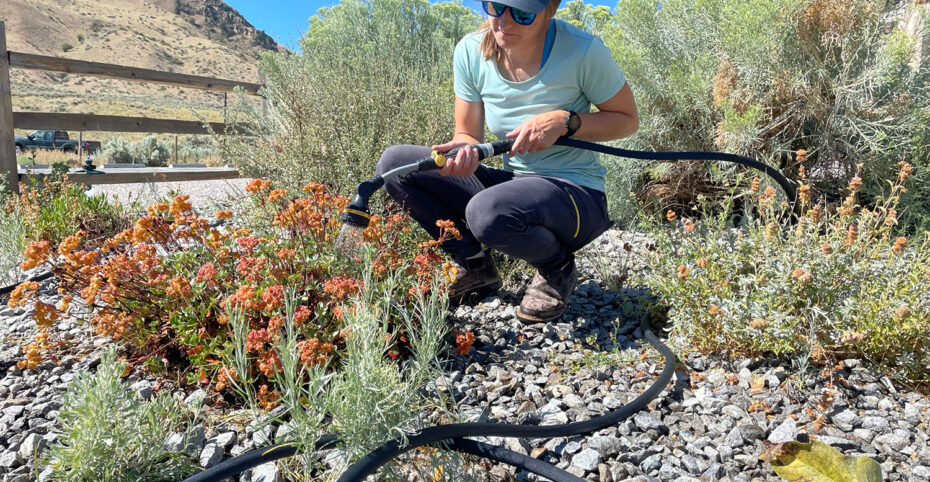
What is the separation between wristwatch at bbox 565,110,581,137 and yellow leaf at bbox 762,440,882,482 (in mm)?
1363

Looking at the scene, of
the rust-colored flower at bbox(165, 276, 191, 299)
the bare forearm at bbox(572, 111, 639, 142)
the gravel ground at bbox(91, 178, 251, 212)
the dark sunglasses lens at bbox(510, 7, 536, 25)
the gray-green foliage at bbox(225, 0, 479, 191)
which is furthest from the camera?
the gravel ground at bbox(91, 178, 251, 212)

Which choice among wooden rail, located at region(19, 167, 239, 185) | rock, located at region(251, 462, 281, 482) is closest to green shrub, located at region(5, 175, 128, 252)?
wooden rail, located at region(19, 167, 239, 185)

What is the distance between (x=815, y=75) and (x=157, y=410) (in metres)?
4.05

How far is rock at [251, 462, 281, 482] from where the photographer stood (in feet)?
5.30

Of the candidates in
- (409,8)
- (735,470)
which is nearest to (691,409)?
(735,470)

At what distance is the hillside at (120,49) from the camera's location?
164ft

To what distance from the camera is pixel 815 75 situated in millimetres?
3869

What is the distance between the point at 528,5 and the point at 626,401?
1.44 m

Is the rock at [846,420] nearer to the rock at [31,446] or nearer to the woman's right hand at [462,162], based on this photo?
the woman's right hand at [462,162]

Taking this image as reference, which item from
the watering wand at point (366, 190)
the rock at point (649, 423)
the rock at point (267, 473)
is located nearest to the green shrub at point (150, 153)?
the watering wand at point (366, 190)

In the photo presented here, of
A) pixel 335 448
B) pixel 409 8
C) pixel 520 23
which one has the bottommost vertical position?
pixel 335 448

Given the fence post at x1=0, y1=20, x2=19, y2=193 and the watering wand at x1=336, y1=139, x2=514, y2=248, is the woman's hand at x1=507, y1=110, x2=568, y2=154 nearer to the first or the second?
the watering wand at x1=336, y1=139, x2=514, y2=248

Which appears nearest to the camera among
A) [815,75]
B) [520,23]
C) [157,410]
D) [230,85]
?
[157,410]

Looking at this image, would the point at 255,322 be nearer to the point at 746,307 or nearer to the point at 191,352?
the point at 191,352
